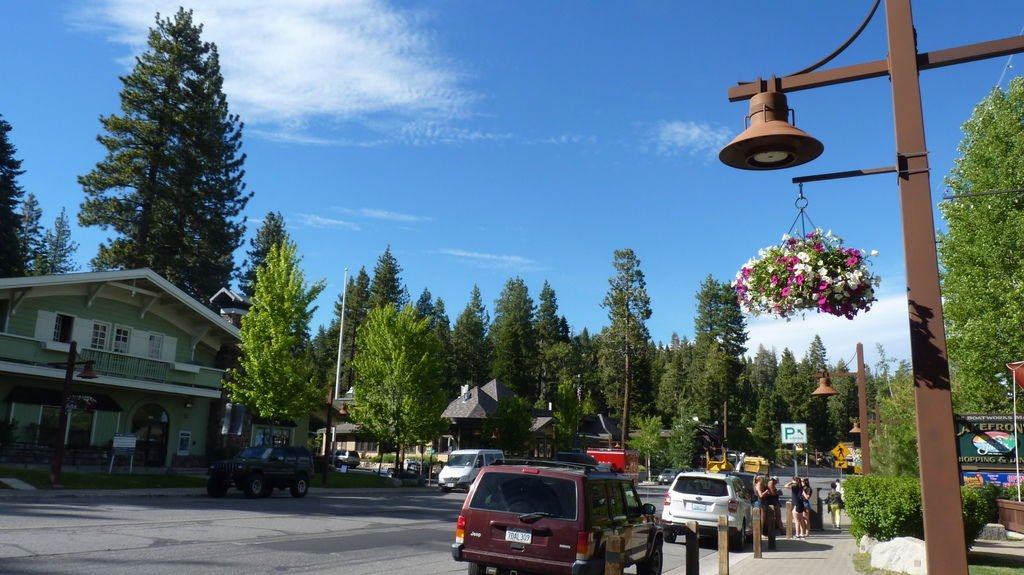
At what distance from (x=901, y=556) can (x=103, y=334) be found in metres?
30.5

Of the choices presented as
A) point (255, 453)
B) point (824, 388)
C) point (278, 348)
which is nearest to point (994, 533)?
point (824, 388)

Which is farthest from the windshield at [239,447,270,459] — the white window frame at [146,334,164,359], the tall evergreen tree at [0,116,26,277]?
the tall evergreen tree at [0,116,26,277]

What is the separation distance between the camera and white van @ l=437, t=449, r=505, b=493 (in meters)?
35.4

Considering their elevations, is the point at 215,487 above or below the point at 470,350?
below

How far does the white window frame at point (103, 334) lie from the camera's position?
30.9 metres

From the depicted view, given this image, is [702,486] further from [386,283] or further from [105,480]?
[386,283]

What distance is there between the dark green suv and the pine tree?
5790 mm

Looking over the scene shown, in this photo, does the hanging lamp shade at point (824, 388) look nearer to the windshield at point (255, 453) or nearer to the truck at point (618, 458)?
the windshield at point (255, 453)

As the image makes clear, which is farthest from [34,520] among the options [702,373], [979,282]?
[702,373]

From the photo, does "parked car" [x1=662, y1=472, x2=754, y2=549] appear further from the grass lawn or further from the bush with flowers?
the grass lawn

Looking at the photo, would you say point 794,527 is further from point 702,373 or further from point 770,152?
point 702,373

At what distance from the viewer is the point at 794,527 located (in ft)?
74.8

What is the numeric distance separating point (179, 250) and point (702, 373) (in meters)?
67.4

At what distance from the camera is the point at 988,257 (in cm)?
Answer: 2611
